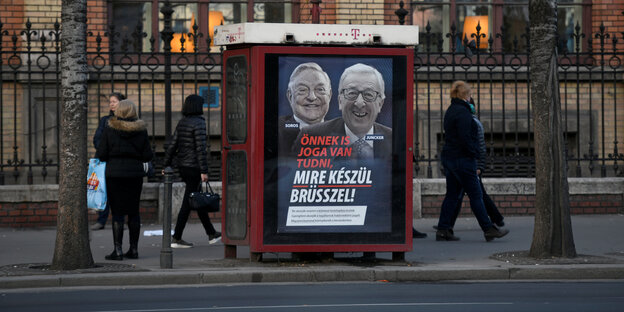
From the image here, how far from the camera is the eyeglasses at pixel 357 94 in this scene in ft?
35.3

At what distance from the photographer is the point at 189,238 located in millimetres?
13789

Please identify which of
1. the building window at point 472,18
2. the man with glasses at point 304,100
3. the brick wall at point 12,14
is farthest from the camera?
the building window at point 472,18

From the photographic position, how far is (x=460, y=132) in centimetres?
1298

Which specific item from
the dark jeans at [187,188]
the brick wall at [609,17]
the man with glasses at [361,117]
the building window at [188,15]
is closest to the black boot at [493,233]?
the man with glasses at [361,117]

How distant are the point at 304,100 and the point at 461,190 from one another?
3376mm

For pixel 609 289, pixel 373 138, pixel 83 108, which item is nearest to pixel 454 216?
pixel 373 138

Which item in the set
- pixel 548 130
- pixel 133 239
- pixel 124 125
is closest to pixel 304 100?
pixel 124 125

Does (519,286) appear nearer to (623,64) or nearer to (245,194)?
(245,194)

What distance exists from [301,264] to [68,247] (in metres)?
2.26

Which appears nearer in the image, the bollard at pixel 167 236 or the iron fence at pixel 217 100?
the bollard at pixel 167 236

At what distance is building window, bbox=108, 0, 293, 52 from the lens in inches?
707

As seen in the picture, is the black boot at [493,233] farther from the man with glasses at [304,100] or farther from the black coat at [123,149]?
the black coat at [123,149]

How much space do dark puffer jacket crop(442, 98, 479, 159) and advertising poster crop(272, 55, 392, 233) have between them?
2.29 meters

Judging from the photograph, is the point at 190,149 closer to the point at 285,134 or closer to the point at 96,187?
the point at 96,187
